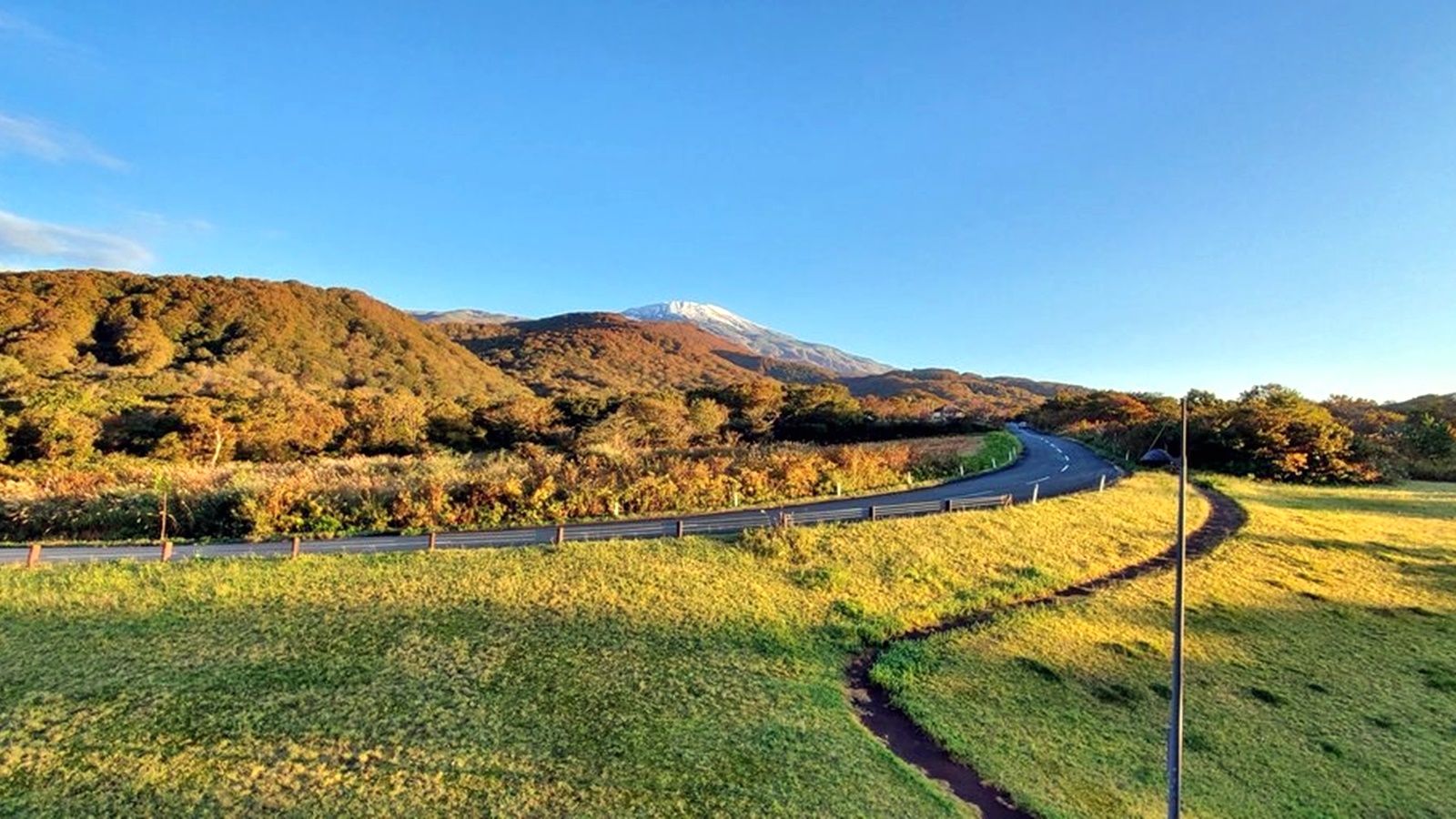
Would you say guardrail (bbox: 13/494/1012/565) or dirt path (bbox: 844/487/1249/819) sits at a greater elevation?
guardrail (bbox: 13/494/1012/565)

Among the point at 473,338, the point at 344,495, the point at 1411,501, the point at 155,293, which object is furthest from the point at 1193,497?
the point at 473,338

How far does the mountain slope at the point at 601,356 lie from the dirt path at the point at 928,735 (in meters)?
78.2

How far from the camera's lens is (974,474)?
121 feet

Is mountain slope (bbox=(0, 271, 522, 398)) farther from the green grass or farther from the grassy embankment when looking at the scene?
the green grass

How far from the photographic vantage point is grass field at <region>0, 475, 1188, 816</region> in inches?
355

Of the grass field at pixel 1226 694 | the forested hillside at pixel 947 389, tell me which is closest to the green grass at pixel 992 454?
the grass field at pixel 1226 694

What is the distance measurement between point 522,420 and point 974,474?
3284 cm

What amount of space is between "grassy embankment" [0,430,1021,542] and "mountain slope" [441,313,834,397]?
64.6 meters

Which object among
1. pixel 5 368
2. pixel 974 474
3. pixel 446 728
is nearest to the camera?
pixel 446 728

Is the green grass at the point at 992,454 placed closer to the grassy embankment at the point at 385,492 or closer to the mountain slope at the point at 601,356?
the grassy embankment at the point at 385,492

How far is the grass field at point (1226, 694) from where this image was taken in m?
10.6

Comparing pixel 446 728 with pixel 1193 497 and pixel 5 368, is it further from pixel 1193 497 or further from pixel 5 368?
pixel 5 368

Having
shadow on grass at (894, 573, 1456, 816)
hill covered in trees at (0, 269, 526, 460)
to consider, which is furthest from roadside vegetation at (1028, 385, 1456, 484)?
hill covered in trees at (0, 269, 526, 460)

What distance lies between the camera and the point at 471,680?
12.2 m
